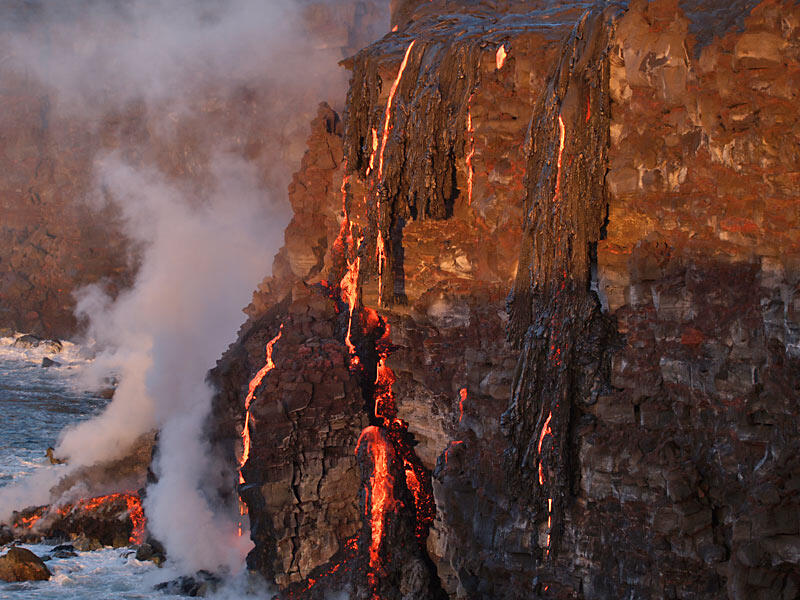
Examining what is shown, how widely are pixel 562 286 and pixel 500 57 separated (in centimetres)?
320

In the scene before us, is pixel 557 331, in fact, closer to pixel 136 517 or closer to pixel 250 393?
pixel 250 393

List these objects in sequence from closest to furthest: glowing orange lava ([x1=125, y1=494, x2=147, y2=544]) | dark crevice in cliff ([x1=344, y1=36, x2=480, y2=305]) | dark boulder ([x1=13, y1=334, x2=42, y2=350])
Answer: dark crevice in cliff ([x1=344, y1=36, x2=480, y2=305]) < glowing orange lava ([x1=125, y1=494, x2=147, y2=544]) < dark boulder ([x1=13, y1=334, x2=42, y2=350])

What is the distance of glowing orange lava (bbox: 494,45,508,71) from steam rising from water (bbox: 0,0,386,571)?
10.0 meters

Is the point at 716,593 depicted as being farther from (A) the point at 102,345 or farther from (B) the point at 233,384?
(A) the point at 102,345

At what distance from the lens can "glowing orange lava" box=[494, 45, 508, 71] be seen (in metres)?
10.6

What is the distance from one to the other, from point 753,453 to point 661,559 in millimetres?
1377

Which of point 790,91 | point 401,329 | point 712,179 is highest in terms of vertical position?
point 790,91

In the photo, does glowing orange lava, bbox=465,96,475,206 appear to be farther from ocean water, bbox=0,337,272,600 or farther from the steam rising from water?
the steam rising from water

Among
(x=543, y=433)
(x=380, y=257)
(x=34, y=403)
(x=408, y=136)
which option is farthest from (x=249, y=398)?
(x=34, y=403)

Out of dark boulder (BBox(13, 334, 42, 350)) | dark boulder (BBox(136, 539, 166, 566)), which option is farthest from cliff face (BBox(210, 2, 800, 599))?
dark boulder (BBox(13, 334, 42, 350))

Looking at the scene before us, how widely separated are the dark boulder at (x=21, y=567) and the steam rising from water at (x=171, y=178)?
10.0 ft

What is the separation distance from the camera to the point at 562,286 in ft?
29.7

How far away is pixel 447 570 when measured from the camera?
1155cm

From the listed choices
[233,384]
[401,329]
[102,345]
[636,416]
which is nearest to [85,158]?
[102,345]
